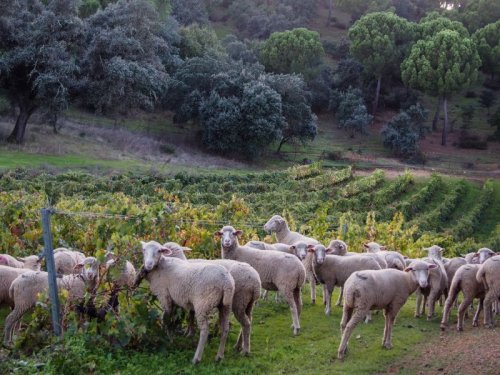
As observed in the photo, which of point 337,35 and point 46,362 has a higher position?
Result: point 337,35

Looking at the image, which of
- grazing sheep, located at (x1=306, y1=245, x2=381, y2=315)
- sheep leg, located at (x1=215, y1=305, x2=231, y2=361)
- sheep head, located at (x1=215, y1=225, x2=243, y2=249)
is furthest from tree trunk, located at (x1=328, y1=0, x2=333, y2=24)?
sheep leg, located at (x1=215, y1=305, x2=231, y2=361)

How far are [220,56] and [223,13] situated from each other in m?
36.4

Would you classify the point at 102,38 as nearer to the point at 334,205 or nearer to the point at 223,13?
the point at 334,205

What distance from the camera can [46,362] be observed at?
28.7ft

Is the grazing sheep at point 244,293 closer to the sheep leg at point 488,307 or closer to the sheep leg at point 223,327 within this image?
the sheep leg at point 223,327

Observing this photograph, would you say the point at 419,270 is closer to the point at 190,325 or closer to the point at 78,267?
the point at 190,325

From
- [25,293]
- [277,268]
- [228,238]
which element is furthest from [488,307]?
[25,293]

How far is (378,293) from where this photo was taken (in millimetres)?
10555

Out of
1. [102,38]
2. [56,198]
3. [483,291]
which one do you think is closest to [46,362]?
[483,291]

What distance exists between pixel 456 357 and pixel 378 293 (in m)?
1.54

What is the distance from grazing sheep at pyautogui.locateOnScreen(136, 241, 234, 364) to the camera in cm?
951

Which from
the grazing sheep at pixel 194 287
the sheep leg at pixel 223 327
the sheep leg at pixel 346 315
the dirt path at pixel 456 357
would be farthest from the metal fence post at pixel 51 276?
the dirt path at pixel 456 357

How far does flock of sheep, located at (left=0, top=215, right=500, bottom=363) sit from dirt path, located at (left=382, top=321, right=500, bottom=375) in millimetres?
653

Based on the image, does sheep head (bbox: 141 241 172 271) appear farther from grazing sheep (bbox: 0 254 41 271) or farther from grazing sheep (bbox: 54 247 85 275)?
grazing sheep (bbox: 0 254 41 271)
